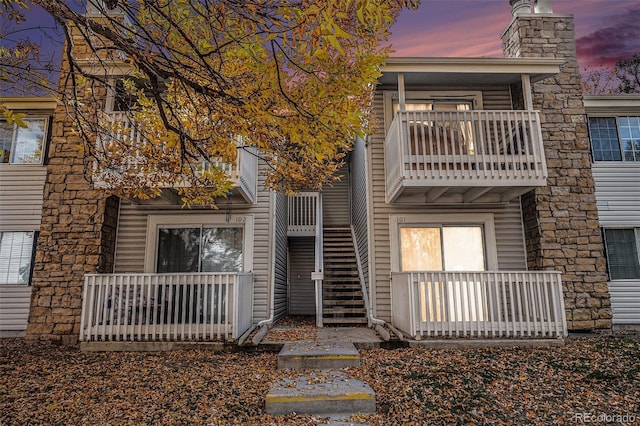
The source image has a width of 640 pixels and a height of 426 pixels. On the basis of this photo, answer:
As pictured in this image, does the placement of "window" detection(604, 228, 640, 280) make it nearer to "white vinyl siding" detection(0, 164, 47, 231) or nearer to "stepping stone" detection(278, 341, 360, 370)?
"stepping stone" detection(278, 341, 360, 370)

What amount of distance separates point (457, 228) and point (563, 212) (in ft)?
7.56

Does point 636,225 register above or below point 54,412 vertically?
above

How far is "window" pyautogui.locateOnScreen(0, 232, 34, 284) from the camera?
9.04 metres

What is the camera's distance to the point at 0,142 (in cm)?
956

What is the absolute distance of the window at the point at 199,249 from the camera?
8.29m

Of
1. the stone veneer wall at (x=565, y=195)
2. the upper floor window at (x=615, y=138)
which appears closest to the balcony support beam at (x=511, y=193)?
the stone veneer wall at (x=565, y=195)

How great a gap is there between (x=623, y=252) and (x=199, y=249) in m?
10.4

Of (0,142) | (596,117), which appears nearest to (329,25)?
(596,117)

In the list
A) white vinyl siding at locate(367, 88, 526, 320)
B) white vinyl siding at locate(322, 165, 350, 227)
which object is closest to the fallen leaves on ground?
white vinyl siding at locate(367, 88, 526, 320)

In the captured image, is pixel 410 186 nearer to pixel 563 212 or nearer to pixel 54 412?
pixel 563 212

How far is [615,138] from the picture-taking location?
928cm

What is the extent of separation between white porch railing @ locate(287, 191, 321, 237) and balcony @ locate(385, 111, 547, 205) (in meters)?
4.40

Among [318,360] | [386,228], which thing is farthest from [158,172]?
[386,228]

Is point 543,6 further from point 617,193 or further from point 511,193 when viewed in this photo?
point 617,193
